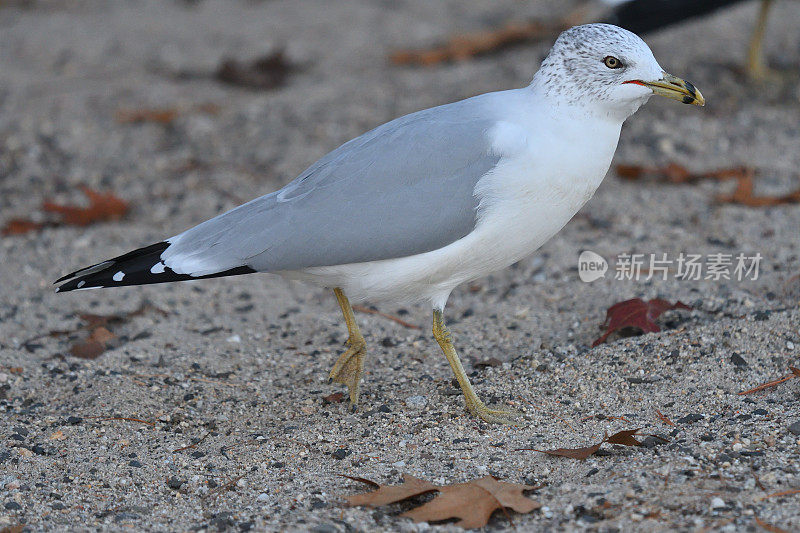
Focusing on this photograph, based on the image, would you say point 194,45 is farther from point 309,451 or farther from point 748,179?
point 309,451

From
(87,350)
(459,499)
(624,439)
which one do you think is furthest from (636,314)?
(87,350)

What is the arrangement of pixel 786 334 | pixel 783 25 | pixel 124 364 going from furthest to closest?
pixel 783 25, pixel 124 364, pixel 786 334

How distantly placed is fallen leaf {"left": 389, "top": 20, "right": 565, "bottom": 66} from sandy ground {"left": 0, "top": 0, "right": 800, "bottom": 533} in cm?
19

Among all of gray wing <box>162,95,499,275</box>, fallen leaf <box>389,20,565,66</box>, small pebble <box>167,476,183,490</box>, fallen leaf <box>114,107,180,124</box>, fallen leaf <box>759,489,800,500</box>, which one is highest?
fallen leaf <box>389,20,565,66</box>

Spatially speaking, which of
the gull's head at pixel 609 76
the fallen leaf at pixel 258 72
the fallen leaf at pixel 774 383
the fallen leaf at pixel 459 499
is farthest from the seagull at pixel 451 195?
the fallen leaf at pixel 258 72

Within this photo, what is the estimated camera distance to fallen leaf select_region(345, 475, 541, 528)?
114 inches

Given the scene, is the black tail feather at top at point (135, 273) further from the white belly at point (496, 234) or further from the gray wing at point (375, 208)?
the white belly at point (496, 234)

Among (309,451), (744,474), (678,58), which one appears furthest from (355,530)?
(678,58)

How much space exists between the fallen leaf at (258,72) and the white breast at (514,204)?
16.5ft

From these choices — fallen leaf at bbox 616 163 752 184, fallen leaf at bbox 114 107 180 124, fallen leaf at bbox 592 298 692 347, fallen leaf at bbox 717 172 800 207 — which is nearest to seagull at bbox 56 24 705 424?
fallen leaf at bbox 592 298 692 347

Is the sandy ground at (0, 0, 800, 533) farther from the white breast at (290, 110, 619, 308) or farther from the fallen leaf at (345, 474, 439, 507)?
the white breast at (290, 110, 619, 308)

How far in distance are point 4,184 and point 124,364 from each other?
2.98 meters

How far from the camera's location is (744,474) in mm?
2988

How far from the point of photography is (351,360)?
4.04 m
